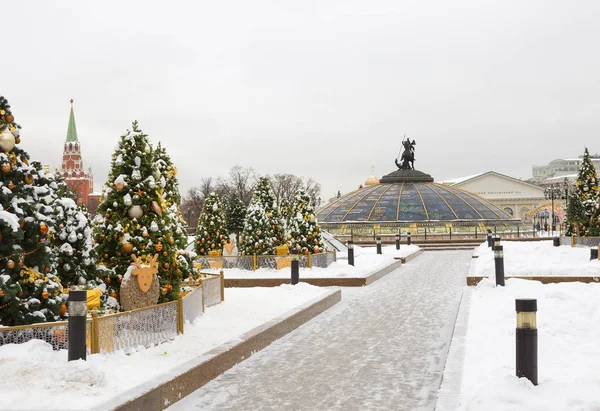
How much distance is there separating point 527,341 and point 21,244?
5.82 m

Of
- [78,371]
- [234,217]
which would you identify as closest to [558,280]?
[78,371]

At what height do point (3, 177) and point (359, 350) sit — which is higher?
point (3, 177)

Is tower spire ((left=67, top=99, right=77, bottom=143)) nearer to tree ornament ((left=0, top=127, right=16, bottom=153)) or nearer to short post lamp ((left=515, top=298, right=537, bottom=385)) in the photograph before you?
tree ornament ((left=0, top=127, right=16, bottom=153))

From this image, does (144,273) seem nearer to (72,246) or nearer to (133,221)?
(133,221)

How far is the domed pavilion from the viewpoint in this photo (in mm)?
59656

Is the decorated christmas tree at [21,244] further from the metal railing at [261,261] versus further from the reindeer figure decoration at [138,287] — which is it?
the metal railing at [261,261]

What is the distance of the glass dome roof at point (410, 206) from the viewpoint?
6166 centimetres

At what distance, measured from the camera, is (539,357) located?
757cm

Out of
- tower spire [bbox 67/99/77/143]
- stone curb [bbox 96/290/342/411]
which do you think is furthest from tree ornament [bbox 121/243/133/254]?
tower spire [bbox 67/99/77/143]

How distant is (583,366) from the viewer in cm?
714

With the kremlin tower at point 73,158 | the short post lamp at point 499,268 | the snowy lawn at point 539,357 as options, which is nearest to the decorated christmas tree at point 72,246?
the snowy lawn at point 539,357

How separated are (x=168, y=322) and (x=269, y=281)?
36.4 feet

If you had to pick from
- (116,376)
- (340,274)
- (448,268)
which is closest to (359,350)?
(116,376)

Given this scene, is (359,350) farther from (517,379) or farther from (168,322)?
(517,379)
